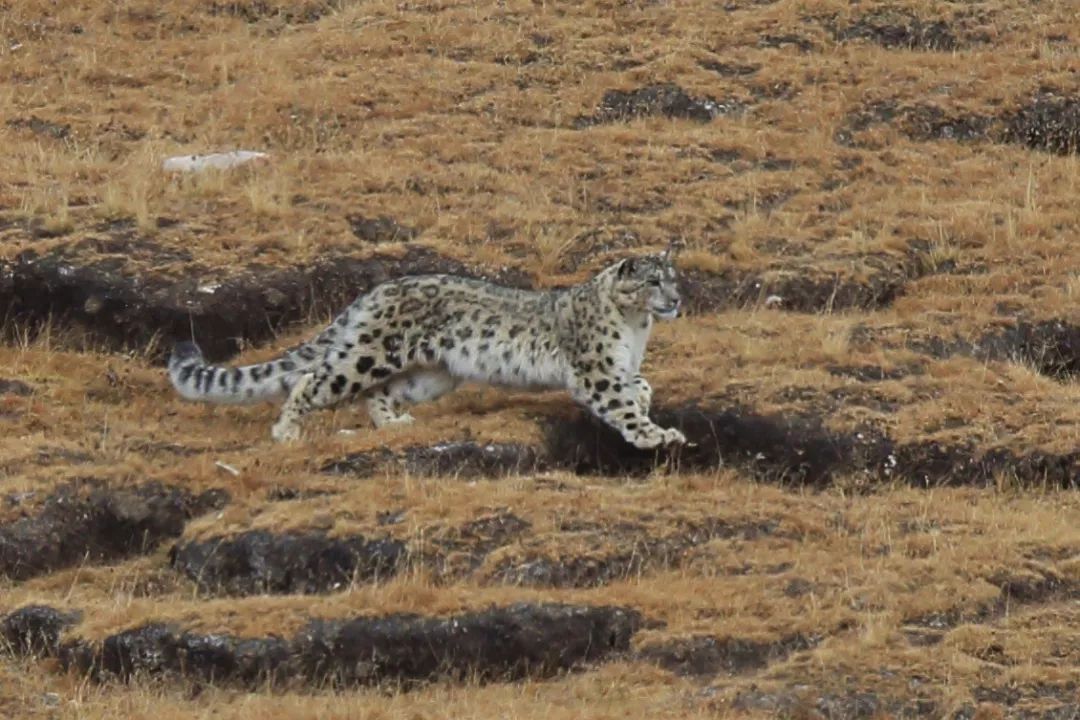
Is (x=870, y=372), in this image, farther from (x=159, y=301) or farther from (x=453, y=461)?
(x=159, y=301)

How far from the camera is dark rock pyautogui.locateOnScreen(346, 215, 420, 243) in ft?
80.1

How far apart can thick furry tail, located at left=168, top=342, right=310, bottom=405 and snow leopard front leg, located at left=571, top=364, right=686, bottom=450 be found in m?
2.55

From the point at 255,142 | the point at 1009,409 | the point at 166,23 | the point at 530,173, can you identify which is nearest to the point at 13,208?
the point at 255,142

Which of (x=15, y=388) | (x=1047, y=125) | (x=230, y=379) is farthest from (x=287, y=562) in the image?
(x=1047, y=125)

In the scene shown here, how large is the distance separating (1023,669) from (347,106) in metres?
15.1

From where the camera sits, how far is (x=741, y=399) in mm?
20375

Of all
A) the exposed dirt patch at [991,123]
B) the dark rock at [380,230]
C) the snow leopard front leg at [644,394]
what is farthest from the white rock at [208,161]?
the snow leopard front leg at [644,394]

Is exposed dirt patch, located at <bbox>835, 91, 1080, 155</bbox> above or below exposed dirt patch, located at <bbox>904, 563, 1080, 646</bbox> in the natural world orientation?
above

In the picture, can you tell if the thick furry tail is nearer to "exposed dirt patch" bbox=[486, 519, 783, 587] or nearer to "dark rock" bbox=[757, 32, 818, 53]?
"exposed dirt patch" bbox=[486, 519, 783, 587]

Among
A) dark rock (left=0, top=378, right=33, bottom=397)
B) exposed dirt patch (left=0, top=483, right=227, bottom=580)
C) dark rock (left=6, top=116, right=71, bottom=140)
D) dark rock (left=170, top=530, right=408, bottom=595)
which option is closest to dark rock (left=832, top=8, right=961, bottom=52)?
dark rock (left=6, top=116, right=71, bottom=140)

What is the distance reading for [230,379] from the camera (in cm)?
2100

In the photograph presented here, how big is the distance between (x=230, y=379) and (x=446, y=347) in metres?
1.93

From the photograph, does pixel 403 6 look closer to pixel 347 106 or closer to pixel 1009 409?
pixel 347 106

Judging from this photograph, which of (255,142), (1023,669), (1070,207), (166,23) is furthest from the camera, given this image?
(166,23)
